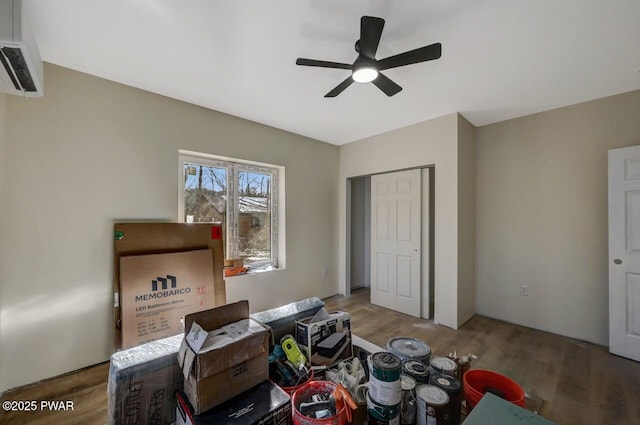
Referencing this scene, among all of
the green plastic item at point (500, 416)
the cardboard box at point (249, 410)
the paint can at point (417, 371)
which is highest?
the green plastic item at point (500, 416)

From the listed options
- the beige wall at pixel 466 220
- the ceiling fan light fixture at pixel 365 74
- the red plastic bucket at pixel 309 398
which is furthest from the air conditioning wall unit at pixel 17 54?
the beige wall at pixel 466 220

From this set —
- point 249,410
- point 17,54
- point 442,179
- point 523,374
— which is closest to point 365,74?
point 442,179

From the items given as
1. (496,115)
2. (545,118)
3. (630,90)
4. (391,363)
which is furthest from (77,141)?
(630,90)

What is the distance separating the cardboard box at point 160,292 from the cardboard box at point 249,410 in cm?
160

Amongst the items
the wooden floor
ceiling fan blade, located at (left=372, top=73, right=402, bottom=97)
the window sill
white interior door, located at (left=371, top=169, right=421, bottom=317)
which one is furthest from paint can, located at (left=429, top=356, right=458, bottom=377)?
the window sill

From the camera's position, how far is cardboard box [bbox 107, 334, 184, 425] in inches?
40.9

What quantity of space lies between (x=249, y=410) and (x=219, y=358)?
22 centimetres

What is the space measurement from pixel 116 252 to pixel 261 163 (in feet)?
6.04

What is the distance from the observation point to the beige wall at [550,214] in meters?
2.67

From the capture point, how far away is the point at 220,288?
278cm

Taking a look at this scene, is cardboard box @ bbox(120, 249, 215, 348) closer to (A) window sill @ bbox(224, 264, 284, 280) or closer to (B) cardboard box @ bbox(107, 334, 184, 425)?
(A) window sill @ bbox(224, 264, 284, 280)

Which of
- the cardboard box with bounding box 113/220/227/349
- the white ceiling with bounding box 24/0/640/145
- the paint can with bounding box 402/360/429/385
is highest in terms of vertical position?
the white ceiling with bounding box 24/0/640/145

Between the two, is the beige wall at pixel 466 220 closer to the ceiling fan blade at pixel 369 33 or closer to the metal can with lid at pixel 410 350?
the ceiling fan blade at pixel 369 33

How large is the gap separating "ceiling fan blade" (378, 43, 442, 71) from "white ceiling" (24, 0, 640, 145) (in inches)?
8.6
